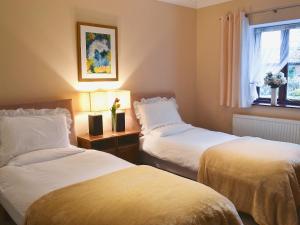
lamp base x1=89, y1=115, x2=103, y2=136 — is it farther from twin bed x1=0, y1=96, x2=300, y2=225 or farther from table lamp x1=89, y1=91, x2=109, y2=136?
twin bed x1=0, y1=96, x2=300, y2=225

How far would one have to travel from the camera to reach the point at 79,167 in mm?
2273

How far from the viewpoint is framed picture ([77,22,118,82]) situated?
3.17 m

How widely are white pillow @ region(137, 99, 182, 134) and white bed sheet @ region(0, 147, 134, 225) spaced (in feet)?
3.53

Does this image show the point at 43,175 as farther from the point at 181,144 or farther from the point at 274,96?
the point at 274,96

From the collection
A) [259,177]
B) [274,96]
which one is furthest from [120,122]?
[274,96]

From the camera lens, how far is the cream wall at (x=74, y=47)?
2.72m

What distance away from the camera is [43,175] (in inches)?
82.8

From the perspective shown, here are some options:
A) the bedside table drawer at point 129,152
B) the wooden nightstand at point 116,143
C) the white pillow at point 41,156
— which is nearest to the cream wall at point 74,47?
the wooden nightstand at point 116,143

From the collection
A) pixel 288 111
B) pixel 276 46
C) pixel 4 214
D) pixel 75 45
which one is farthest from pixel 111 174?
pixel 276 46

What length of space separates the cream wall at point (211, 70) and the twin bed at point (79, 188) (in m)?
A: 2.33

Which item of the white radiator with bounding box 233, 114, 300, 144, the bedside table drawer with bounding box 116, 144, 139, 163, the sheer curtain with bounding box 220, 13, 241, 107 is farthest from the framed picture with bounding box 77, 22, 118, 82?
the white radiator with bounding box 233, 114, 300, 144

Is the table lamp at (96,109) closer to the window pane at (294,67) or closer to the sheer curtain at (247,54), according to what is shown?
the sheer curtain at (247,54)

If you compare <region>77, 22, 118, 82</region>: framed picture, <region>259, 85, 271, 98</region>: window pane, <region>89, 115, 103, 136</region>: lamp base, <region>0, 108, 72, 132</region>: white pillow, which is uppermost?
<region>77, 22, 118, 82</region>: framed picture

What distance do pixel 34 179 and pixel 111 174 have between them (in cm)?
57
